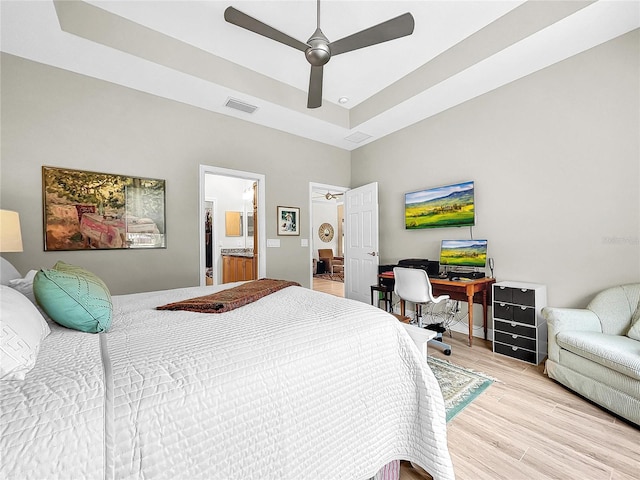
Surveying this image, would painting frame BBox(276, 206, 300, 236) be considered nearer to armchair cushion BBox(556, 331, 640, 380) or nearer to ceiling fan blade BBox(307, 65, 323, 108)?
ceiling fan blade BBox(307, 65, 323, 108)

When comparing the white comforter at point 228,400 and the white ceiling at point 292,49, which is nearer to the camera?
the white comforter at point 228,400

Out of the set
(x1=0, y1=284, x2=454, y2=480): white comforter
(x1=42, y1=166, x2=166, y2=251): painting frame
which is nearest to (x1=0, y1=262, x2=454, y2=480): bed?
(x1=0, y1=284, x2=454, y2=480): white comforter

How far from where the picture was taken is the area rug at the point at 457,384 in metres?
1.98

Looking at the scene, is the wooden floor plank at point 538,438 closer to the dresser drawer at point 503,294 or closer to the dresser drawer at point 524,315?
the dresser drawer at point 524,315

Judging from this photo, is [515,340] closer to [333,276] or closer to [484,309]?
[484,309]

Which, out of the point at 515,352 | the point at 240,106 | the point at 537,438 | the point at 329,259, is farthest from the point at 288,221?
the point at 329,259

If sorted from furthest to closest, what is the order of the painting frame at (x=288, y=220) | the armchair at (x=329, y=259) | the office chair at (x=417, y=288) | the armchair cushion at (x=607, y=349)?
the armchair at (x=329, y=259) < the painting frame at (x=288, y=220) < the office chair at (x=417, y=288) < the armchair cushion at (x=607, y=349)

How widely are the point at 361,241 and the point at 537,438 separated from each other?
3.19 m

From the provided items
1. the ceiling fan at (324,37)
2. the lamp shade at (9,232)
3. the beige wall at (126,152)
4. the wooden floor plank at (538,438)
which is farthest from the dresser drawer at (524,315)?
the lamp shade at (9,232)

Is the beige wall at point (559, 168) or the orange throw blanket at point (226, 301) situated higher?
the beige wall at point (559, 168)

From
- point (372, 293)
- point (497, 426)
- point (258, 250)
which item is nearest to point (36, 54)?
point (258, 250)

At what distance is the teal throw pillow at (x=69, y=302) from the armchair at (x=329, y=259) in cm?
763

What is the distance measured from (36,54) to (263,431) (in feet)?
11.9

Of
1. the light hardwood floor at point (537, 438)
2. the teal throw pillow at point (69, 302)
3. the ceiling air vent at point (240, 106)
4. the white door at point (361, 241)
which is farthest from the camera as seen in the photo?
the white door at point (361, 241)
